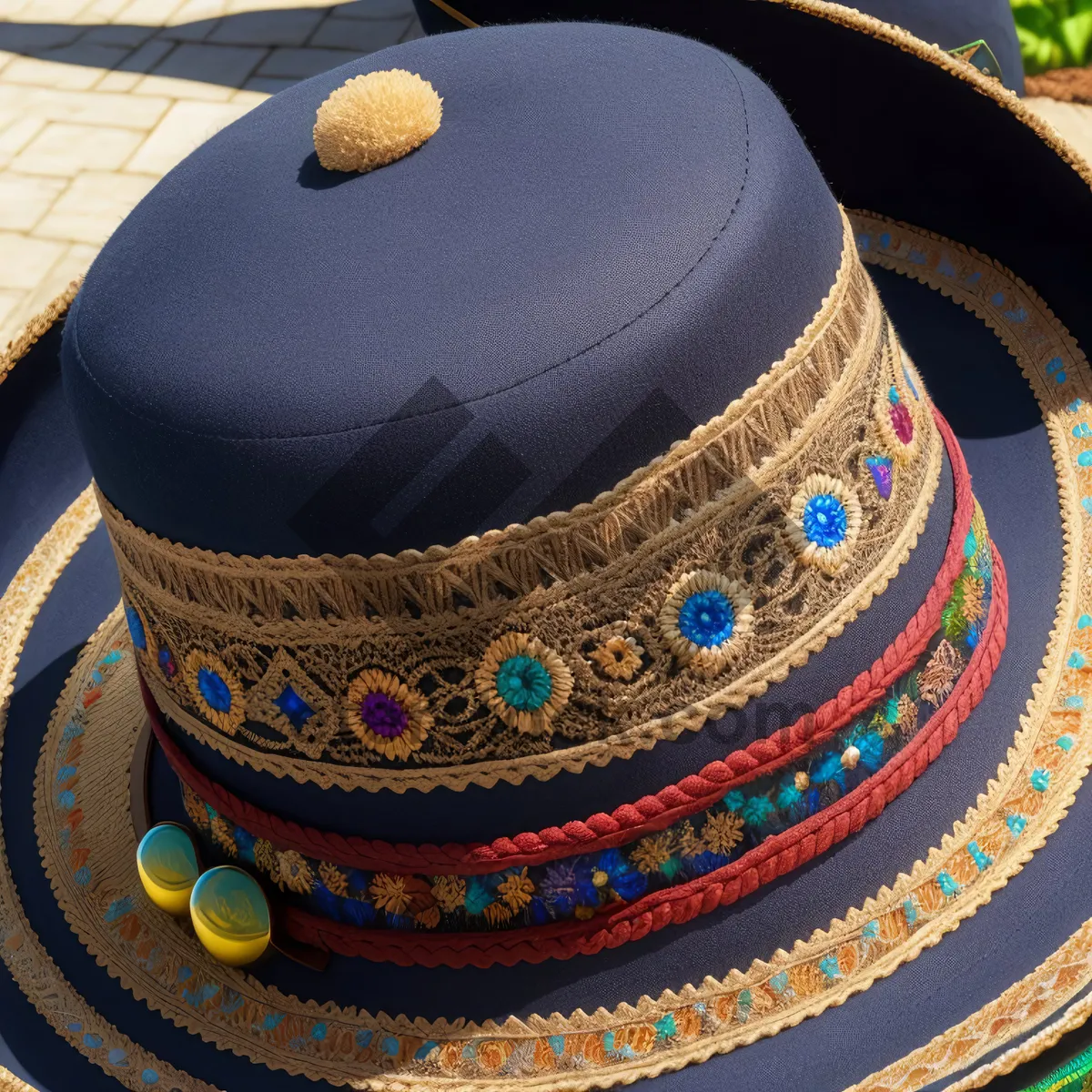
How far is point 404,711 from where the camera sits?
1.53 metres

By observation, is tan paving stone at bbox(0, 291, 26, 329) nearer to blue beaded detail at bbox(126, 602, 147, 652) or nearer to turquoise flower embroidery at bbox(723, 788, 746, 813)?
Result: blue beaded detail at bbox(126, 602, 147, 652)

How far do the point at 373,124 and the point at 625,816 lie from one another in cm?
93

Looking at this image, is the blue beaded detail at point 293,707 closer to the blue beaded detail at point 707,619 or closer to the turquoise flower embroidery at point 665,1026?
the blue beaded detail at point 707,619

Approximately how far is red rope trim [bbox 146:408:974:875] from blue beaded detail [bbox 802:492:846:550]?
20cm

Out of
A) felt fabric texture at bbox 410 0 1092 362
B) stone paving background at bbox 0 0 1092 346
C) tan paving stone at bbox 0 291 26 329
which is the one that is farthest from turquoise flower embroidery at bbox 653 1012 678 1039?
tan paving stone at bbox 0 291 26 329

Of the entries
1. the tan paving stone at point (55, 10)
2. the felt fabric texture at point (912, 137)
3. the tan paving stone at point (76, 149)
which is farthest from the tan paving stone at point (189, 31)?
the felt fabric texture at point (912, 137)

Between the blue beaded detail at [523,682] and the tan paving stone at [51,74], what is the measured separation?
569cm

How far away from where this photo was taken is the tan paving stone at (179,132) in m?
5.65

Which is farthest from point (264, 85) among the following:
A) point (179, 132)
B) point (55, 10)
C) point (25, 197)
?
point (55, 10)

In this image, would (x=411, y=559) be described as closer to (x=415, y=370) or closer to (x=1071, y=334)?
(x=415, y=370)

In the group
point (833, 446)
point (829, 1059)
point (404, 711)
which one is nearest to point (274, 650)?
point (404, 711)

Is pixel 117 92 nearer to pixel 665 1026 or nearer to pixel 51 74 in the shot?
pixel 51 74

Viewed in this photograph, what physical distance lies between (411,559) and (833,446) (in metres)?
0.57

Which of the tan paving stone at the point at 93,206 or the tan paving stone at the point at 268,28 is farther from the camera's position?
the tan paving stone at the point at 268,28
